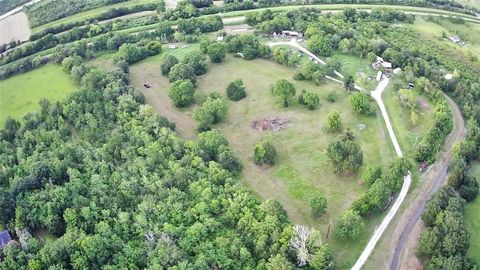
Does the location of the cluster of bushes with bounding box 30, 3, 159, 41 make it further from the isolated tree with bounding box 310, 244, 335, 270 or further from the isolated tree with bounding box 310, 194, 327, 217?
the isolated tree with bounding box 310, 244, 335, 270

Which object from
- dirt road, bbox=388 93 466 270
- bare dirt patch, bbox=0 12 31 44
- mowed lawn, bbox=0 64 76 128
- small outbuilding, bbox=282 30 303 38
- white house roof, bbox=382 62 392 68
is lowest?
dirt road, bbox=388 93 466 270

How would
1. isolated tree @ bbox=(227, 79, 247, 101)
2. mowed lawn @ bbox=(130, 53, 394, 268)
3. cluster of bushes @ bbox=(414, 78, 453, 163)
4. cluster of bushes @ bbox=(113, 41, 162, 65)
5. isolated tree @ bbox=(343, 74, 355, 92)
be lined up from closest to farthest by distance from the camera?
mowed lawn @ bbox=(130, 53, 394, 268) < cluster of bushes @ bbox=(414, 78, 453, 163) < isolated tree @ bbox=(227, 79, 247, 101) < isolated tree @ bbox=(343, 74, 355, 92) < cluster of bushes @ bbox=(113, 41, 162, 65)

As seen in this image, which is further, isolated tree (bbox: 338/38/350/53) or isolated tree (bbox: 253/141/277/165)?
isolated tree (bbox: 338/38/350/53)

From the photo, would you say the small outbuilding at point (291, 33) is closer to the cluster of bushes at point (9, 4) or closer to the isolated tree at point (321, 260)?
the isolated tree at point (321, 260)

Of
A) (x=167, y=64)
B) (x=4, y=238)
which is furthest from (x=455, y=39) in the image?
(x=4, y=238)

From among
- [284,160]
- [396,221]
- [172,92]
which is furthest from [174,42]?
[396,221]

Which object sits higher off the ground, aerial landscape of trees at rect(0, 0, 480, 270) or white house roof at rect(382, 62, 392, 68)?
aerial landscape of trees at rect(0, 0, 480, 270)

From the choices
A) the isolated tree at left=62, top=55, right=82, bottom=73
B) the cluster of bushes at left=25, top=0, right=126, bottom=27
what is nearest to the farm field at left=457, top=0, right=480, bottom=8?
the cluster of bushes at left=25, top=0, right=126, bottom=27

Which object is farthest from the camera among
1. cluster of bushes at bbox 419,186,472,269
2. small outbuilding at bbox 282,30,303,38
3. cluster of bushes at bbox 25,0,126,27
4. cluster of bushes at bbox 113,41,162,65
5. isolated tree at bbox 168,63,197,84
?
cluster of bushes at bbox 25,0,126,27
